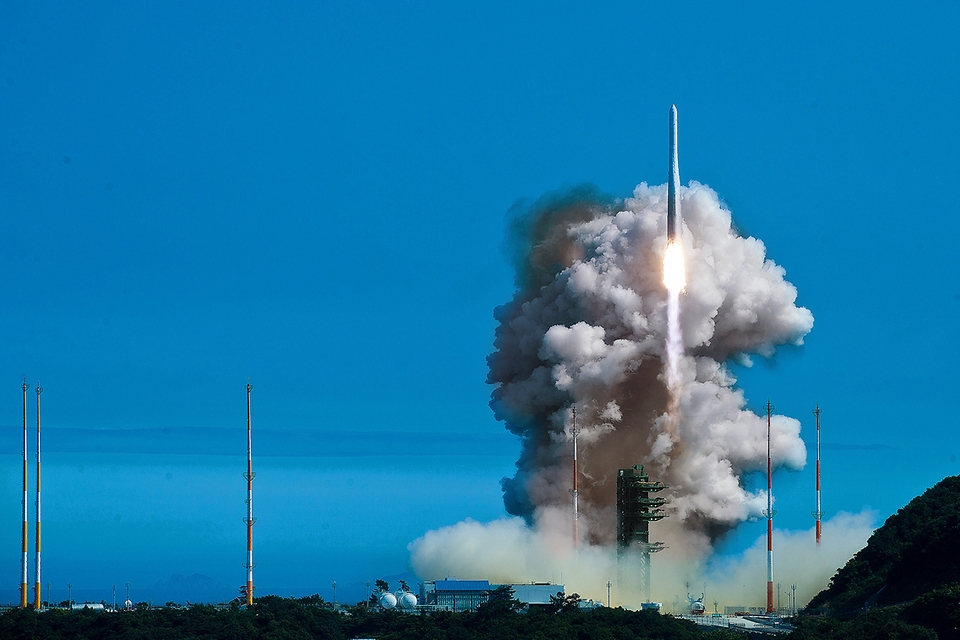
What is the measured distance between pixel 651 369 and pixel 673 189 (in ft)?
38.8

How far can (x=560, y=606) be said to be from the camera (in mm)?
102125

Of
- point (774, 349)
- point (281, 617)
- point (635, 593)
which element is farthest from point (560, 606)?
point (774, 349)

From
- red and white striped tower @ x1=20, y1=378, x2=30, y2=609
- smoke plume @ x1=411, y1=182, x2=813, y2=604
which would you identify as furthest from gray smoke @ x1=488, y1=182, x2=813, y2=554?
red and white striped tower @ x1=20, y1=378, x2=30, y2=609

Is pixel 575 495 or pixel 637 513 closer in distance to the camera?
pixel 637 513

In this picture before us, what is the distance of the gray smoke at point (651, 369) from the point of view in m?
110

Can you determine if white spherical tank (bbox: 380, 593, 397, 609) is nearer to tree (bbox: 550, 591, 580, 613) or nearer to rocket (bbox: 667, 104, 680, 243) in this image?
tree (bbox: 550, 591, 580, 613)

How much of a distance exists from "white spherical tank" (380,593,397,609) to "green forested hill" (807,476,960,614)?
72.9 ft

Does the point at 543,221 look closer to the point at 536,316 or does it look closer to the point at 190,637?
the point at 536,316

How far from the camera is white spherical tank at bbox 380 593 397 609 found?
364 feet

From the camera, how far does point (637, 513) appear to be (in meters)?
104

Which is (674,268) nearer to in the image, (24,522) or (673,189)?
(673,189)

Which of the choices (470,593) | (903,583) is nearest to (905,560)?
(903,583)

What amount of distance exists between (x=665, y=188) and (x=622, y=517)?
20.1m

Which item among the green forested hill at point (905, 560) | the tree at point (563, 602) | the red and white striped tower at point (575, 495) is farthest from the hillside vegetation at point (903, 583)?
the red and white striped tower at point (575, 495)
